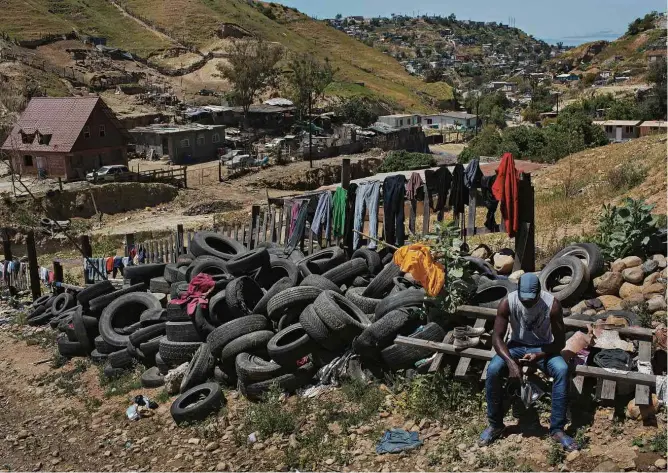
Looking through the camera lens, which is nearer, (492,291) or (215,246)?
(492,291)

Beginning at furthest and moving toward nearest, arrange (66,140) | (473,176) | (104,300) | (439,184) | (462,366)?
1. (66,140)
2. (104,300)
3. (439,184)
4. (473,176)
5. (462,366)

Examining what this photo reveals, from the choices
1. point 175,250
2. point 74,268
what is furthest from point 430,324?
point 74,268

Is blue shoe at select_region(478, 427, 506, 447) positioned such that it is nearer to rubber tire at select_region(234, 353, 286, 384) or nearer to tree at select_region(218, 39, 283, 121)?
rubber tire at select_region(234, 353, 286, 384)

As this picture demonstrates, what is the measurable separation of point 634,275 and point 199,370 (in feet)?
21.3

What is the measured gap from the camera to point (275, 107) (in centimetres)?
7112

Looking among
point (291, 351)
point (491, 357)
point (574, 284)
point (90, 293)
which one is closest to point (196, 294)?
point (291, 351)

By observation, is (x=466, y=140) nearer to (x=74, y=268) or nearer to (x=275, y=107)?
(x=275, y=107)

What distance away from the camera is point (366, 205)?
12727mm

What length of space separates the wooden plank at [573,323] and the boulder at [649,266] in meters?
2.03

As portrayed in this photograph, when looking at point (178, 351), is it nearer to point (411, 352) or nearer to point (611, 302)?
point (411, 352)

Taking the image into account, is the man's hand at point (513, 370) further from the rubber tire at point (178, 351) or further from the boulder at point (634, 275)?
the rubber tire at point (178, 351)

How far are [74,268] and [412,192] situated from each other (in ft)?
57.8

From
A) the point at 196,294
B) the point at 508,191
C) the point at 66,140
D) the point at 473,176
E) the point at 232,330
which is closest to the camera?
the point at 232,330

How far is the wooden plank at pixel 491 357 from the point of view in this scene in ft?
21.7
